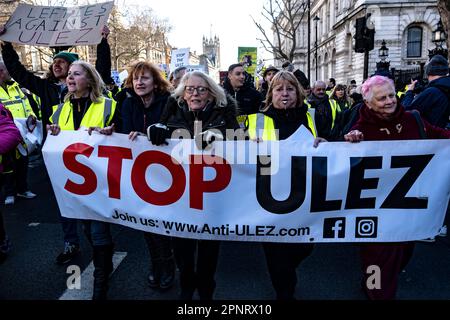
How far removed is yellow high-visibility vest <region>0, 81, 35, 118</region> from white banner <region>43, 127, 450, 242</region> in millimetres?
4510

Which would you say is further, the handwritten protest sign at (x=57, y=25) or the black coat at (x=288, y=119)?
the handwritten protest sign at (x=57, y=25)

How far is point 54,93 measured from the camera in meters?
4.13

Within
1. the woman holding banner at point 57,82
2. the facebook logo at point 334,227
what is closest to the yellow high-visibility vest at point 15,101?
the woman holding banner at point 57,82

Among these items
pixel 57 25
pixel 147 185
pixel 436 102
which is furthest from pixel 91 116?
pixel 436 102

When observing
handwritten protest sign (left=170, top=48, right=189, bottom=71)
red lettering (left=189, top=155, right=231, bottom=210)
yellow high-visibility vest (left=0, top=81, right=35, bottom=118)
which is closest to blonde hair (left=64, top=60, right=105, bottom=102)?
red lettering (left=189, top=155, right=231, bottom=210)

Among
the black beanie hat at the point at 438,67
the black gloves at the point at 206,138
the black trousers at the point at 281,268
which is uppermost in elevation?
the black beanie hat at the point at 438,67

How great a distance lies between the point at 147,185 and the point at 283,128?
3.65 feet

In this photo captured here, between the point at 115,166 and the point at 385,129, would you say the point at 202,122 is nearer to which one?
Answer: the point at 115,166

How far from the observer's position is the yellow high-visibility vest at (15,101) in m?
6.36

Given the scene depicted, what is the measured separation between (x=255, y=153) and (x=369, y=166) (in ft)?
2.65

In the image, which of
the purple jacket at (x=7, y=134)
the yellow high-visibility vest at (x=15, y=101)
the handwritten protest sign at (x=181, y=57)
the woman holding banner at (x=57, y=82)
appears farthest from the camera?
the handwritten protest sign at (x=181, y=57)

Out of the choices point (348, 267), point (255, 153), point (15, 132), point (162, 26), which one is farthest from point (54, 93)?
point (162, 26)

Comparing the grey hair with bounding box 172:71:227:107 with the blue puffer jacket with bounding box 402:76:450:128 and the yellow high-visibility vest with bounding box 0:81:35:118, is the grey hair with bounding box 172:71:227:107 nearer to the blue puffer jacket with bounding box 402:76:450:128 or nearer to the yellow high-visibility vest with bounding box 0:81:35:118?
the blue puffer jacket with bounding box 402:76:450:128

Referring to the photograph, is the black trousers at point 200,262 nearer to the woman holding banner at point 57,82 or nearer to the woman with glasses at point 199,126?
the woman with glasses at point 199,126
